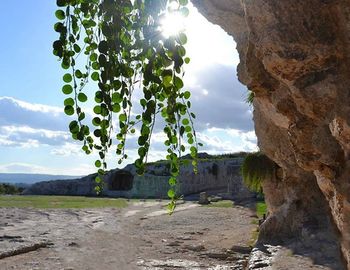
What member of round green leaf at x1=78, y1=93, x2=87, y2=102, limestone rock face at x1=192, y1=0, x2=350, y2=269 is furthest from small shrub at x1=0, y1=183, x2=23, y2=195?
round green leaf at x1=78, y1=93, x2=87, y2=102

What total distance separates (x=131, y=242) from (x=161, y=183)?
25.1m

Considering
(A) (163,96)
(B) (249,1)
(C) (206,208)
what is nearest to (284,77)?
(B) (249,1)

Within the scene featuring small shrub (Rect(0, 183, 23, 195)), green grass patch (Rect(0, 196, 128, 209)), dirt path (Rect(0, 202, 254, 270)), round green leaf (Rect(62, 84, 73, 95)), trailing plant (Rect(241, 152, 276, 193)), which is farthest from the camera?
small shrub (Rect(0, 183, 23, 195))

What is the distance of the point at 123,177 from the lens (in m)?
47.3

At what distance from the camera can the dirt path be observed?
1275 cm

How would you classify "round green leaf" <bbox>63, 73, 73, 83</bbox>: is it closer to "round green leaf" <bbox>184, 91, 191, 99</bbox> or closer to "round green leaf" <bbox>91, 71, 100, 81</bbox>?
"round green leaf" <bbox>91, 71, 100, 81</bbox>

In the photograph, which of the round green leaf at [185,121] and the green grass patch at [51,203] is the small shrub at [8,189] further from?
the round green leaf at [185,121]

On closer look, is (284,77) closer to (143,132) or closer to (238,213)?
(143,132)

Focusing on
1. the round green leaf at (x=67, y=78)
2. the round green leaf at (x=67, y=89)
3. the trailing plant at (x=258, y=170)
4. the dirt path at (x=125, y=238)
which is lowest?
the dirt path at (x=125, y=238)

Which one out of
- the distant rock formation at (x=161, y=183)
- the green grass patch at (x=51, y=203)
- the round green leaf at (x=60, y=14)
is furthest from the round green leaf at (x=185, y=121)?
the distant rock formation at (x=161, y=183)

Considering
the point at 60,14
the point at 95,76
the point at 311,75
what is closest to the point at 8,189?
the point at 311,75

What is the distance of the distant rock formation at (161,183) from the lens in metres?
39.8

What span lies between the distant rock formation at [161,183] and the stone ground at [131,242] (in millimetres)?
15801

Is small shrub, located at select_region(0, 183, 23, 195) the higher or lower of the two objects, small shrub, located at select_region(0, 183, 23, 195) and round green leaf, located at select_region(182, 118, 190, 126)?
the higher
